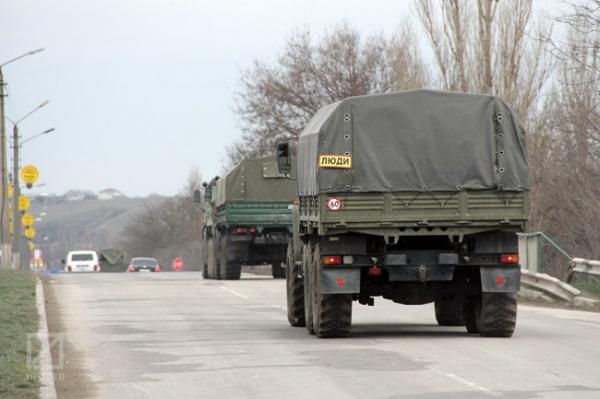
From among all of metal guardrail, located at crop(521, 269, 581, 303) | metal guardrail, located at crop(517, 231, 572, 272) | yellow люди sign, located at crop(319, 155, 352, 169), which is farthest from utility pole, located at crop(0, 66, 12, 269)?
yellow люди sign, located at crop(319, 155, 352, 169)

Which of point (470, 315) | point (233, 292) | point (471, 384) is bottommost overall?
point (471, 384)

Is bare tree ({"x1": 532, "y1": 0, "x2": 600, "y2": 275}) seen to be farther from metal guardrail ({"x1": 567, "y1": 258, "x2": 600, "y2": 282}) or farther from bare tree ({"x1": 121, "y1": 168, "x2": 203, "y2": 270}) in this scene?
bare tree ({"x1": 121, "y1": 168, "x2": 203, "y2": 270})

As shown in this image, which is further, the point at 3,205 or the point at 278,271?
the point at 3,205

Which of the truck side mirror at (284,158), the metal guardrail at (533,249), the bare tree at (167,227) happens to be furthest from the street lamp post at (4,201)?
the bare tree at (167,227)

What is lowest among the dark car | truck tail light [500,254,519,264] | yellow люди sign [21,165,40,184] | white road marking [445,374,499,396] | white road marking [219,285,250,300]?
white road marking [445,374,499,396]

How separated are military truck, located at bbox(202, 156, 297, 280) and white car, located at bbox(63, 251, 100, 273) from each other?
33.4 m

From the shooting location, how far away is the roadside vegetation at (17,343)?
44.3 ft

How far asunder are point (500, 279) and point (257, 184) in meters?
22.5

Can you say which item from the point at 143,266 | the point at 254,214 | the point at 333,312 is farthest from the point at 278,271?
the point at 143,266

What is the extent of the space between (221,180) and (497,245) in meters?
23.8

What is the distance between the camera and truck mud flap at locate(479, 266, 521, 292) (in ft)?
63.3

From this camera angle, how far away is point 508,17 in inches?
1951

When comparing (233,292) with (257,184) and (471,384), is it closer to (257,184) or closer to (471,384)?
(257,184)

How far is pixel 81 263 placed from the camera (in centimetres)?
7638
